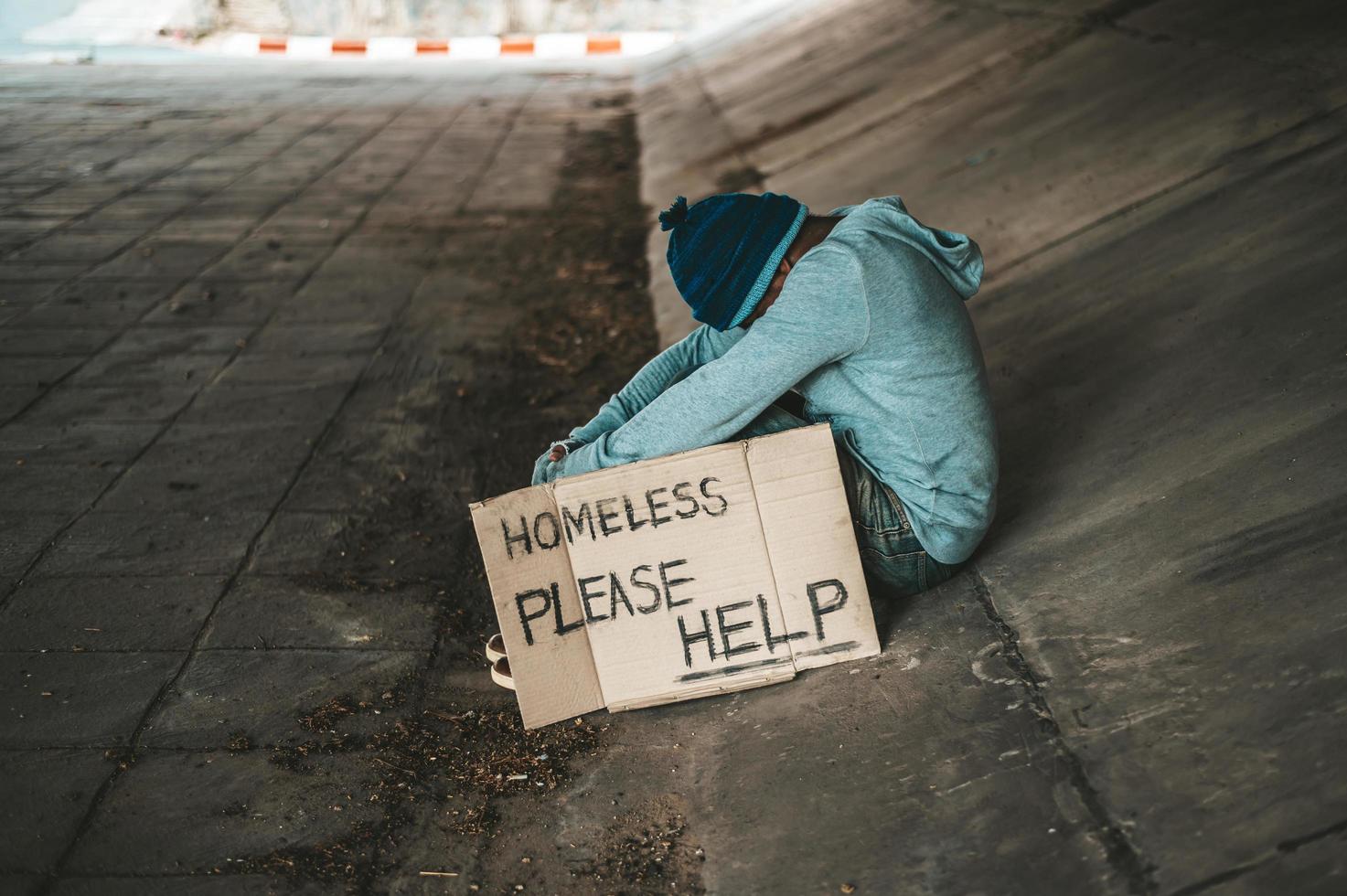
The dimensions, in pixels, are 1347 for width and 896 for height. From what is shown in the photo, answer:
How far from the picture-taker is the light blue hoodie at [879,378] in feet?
7.31

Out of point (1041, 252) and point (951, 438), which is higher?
point (951, 438)

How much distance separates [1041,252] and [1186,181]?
61 cm

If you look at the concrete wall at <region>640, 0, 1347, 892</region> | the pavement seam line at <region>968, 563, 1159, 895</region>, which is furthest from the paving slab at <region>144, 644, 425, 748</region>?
the pavement seam line at <region>968, 563, 1159, 895</region>

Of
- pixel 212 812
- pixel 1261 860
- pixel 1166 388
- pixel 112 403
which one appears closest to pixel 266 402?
pixel 112 403

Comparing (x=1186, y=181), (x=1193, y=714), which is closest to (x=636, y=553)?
(x=1193, y=714)

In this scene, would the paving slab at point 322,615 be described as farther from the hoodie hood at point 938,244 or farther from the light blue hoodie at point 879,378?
the hoodie hood at point 938,244

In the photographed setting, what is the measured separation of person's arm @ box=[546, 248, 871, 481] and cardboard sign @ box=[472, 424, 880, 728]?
0.18 ft

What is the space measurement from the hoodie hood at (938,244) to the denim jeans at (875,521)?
1.53 ft

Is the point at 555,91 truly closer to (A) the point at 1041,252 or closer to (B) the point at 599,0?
(B) the point at 599,0

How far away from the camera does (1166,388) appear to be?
10.3 feet

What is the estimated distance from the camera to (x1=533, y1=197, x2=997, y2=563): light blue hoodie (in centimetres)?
223

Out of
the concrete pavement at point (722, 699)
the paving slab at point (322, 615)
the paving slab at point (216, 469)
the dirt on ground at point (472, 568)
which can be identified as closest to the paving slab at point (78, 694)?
the concrete pavement at point (722, 699)

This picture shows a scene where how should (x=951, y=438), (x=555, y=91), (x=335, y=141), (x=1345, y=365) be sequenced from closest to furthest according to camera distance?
(x=951, y=438), (x=1345, y=365), (x=335, y=141), (x=555, y=91)

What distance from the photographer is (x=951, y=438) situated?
7.82 feet
